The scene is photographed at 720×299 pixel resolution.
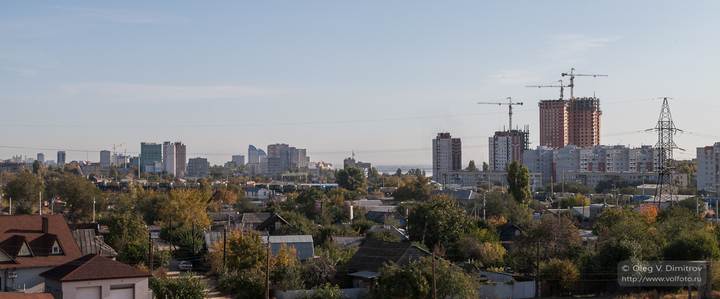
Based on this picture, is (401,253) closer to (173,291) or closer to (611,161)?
(173,291)

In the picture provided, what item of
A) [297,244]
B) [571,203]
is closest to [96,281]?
[297,244]

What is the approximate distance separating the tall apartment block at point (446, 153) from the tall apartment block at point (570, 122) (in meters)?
24.0

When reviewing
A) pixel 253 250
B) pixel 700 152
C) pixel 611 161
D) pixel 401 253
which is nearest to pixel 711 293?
pixel 401 253

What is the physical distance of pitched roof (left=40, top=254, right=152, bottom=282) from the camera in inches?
820

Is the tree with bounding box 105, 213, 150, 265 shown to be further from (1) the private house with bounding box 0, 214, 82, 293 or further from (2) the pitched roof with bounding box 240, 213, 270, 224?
(2) the pitched roof with bounding box 240, 213, 270, 224

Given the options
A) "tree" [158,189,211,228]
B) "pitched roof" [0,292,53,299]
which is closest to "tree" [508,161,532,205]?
"tree" [158,189,211,228]

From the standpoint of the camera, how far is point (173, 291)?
24.0m

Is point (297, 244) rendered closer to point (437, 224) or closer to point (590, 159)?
point (437, 224)

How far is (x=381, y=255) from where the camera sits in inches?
1153

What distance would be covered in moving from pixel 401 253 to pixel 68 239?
12900 mm

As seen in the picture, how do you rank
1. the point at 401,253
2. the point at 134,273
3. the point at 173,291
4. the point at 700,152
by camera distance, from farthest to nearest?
the point at 700,152
the point at 401,253
the point at 173,291
the point at 134,273

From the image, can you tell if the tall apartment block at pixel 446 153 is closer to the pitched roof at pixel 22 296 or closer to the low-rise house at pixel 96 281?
the low-rise house at pixel 96 281

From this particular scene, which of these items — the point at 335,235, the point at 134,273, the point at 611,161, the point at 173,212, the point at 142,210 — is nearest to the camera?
the point at 134,273

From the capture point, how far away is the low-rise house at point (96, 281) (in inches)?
816
